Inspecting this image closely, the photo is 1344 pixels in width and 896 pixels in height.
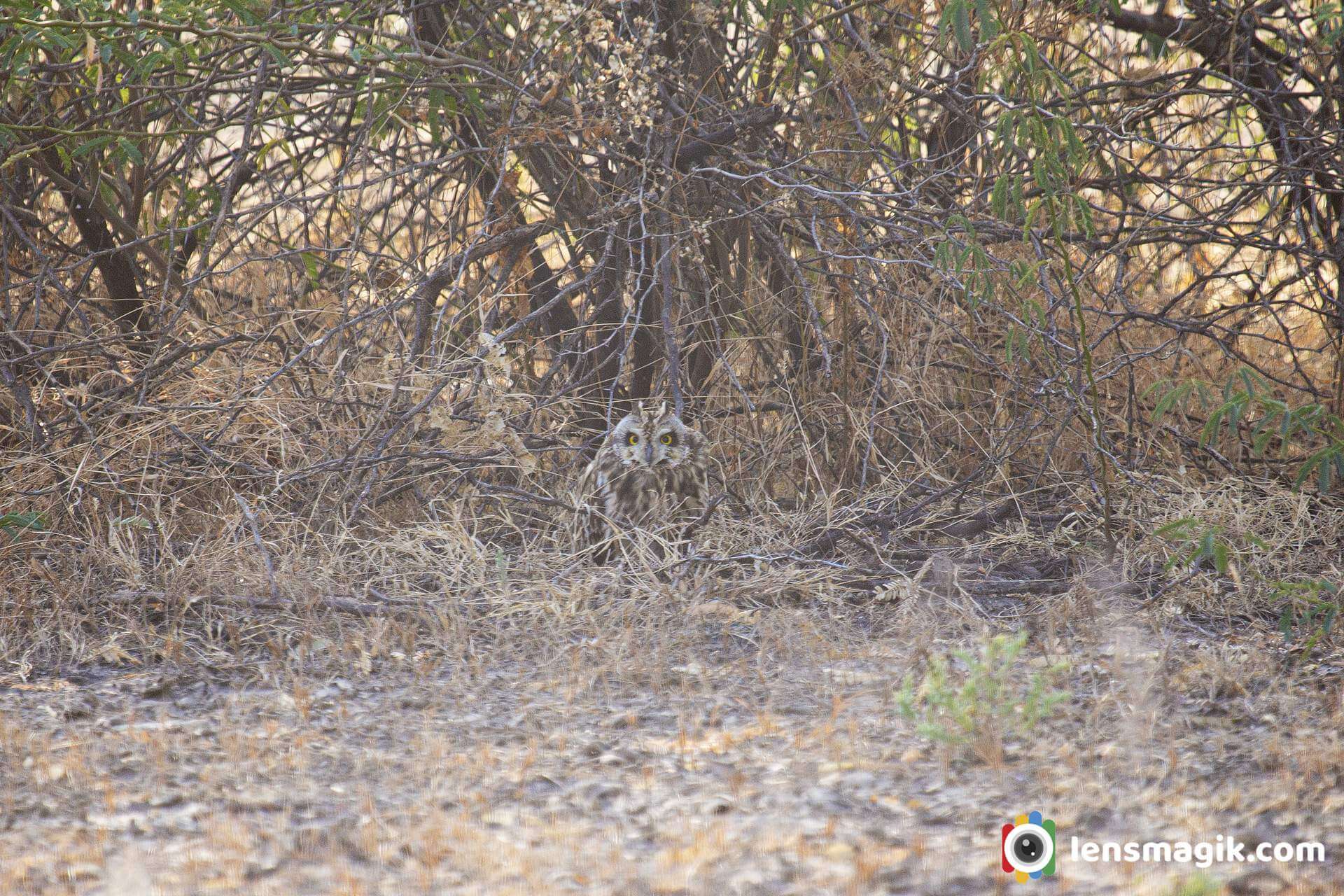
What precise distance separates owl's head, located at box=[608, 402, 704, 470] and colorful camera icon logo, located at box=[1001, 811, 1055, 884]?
1992mm

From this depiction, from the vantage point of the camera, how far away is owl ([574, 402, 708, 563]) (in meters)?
3.78

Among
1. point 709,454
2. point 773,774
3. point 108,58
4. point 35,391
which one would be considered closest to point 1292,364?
point 709,454

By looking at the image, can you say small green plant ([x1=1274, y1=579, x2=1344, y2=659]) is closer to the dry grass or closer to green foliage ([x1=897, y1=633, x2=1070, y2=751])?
the dry grass

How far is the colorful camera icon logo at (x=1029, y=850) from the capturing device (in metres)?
1.85

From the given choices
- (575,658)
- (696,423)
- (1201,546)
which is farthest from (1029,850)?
(696,423)

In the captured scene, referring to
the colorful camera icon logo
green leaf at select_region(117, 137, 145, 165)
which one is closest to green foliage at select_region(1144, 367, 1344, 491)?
the colorful camera icon logo

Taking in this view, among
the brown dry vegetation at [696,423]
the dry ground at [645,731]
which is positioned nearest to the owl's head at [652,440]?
the brown dry vegetation at [696,423]

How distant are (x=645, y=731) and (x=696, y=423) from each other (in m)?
1.86

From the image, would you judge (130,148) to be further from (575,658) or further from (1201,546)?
(1201,546)

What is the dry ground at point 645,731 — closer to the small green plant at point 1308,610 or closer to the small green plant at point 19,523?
the small green plant at point 1308,610

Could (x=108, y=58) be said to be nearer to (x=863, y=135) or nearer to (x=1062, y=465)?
(x=863, y=135)

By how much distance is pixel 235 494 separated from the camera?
3486mm

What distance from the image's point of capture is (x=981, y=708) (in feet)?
7.72

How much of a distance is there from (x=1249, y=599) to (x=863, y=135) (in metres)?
1.83
